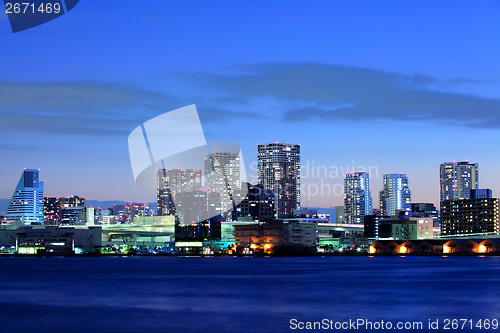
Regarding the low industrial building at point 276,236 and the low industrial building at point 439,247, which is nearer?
the low industrial building at point 439,247

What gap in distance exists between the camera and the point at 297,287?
56812mm

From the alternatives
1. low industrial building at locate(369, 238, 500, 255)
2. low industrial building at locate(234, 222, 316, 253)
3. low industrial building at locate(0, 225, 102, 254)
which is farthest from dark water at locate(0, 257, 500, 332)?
low industrial building at locate(0, 225, 102, 254)

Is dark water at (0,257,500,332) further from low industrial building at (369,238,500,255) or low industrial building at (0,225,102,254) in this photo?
low industrial building at (0,225,102,254)

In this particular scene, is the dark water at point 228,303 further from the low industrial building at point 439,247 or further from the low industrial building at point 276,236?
the low industrial building at point 439,247

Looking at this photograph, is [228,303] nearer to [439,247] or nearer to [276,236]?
[276,236]

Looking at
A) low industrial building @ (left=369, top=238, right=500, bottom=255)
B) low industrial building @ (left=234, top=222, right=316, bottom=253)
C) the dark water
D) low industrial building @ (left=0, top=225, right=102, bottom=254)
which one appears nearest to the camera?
the dark water

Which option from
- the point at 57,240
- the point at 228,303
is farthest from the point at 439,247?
the point at 228,303

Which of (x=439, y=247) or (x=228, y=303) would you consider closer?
(x=228, y=303)

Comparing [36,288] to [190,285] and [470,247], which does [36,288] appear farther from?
[470,247]

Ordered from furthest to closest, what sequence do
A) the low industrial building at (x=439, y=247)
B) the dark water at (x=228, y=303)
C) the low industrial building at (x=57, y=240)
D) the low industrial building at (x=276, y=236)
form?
the low industrial building at (x=57, y=240), the low industrial building at (x=276, y=236), the low industrial building at (x=439, y=247), the dark water at (x=228, y=303)

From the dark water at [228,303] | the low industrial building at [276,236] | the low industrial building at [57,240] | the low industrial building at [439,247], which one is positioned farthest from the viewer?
the low industrial building at [57,240]

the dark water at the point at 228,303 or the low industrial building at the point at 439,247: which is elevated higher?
the dark water at the point at 228,303

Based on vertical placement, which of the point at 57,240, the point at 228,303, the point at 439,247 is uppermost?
the point at 228,303

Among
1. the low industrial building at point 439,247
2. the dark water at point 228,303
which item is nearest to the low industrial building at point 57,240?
the low industrial building at point 439,247
